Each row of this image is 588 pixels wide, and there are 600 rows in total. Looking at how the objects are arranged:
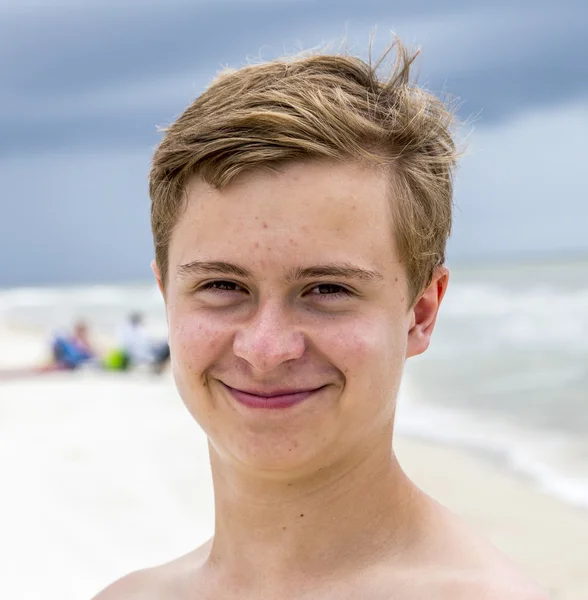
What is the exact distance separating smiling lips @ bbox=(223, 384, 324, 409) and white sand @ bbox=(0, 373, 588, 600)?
13.0 ft

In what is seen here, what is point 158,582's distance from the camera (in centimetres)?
253

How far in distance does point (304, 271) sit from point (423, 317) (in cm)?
46

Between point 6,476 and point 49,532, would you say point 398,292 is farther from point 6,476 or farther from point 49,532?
point 6,476

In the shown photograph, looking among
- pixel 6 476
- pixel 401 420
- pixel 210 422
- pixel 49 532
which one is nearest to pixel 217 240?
pixel 210 422

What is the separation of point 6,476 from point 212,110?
243 inches

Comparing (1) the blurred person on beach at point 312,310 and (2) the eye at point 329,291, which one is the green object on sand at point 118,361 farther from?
(2) the eye at point 329,291

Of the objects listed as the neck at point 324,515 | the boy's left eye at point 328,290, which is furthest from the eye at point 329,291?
the neck at point 324,515

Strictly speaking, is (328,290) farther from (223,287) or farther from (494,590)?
(494,590)

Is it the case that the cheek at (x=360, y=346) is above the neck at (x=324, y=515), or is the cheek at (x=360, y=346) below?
above

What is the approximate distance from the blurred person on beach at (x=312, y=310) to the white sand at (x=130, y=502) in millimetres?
3726

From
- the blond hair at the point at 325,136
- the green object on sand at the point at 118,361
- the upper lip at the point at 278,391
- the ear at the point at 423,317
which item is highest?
the green object on sand at the point at 118,361

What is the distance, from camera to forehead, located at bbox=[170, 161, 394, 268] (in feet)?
6.03

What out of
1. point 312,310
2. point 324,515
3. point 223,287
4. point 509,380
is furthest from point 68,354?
point 312,310

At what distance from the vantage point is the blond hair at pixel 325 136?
1902mm
